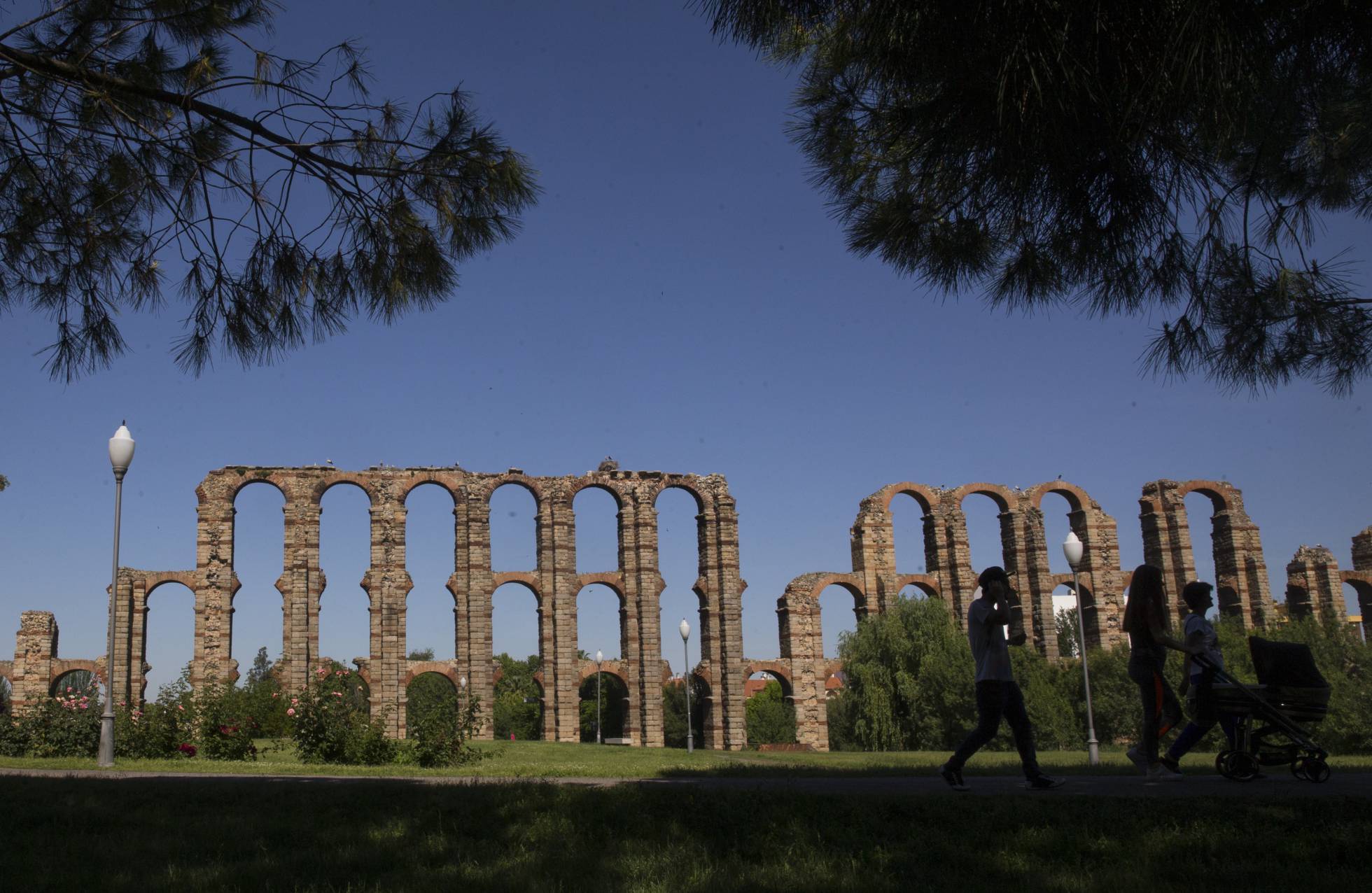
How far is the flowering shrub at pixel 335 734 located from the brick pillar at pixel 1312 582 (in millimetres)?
37557

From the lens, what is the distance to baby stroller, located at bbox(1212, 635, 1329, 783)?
6.96m

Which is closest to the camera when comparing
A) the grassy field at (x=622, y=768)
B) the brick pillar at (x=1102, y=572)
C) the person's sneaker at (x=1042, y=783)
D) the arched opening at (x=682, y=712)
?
the person's sneaker at (x=1042, y=783)

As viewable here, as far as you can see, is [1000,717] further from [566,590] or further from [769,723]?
[769,723]

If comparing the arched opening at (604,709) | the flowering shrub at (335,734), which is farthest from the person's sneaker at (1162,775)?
the arched opening at (604,709)

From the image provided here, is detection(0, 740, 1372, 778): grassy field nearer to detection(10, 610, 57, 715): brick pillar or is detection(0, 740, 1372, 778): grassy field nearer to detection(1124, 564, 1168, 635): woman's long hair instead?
detection(1124, 564, 1168, 635): woman's long hair

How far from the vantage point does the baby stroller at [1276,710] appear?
6.96 metres

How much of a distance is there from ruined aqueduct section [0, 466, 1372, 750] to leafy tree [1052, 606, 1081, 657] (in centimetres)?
1603

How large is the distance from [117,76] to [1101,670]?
31.7 m

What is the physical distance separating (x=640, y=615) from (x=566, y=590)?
261cm

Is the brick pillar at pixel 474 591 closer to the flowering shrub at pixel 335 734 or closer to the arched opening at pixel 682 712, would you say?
the arched opening at pixel 682 712

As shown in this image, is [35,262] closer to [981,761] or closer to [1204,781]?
[1204,781]

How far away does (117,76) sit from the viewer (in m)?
6.44

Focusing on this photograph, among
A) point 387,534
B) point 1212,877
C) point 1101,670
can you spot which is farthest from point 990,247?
point 387,534

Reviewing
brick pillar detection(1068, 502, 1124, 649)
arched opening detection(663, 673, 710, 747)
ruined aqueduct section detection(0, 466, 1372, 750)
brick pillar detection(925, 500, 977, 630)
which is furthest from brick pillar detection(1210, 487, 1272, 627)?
arched opening detection(663, 673, 710, 747)
